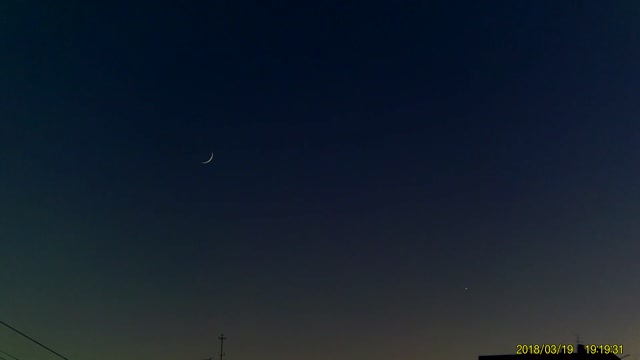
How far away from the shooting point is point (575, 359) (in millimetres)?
86000

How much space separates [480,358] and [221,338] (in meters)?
44.6

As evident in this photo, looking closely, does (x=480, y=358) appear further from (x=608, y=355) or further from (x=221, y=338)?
(x=221, y=338)

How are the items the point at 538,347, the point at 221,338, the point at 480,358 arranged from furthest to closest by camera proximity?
the point at 221,338 → the point at 480,358 → the point at 538,347

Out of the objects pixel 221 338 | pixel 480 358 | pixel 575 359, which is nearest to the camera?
pixel 575 359

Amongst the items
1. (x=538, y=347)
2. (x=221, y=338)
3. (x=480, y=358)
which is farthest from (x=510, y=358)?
(x=221, y=338)

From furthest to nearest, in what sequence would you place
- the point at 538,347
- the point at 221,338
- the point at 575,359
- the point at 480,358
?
the point at 221,338, the point at 480,358, the point at 575,359, the point at 538,347

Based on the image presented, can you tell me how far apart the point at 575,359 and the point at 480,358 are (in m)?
13.9

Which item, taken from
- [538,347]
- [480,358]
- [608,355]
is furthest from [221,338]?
[608,355]

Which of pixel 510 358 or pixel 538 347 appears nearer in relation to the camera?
pixel 538 347

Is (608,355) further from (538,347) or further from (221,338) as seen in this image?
(221,338)

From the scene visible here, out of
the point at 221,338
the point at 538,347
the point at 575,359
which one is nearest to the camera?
the point at 538,347

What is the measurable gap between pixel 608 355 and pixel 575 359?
5.16 m

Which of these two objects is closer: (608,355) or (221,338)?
(608,355)

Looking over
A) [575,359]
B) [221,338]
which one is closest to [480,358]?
[575,359]
